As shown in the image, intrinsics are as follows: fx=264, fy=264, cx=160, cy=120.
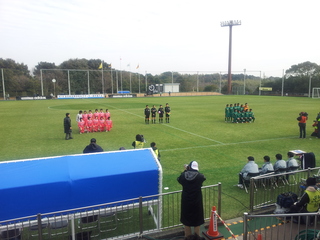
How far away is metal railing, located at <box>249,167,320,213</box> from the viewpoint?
6976 millimetres

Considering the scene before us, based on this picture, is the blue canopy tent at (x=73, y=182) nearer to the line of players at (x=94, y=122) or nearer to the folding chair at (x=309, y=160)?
the folding chair at (x=309, y=160)

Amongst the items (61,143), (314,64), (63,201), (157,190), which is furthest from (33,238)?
(314,64)

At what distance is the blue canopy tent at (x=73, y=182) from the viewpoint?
518 cm

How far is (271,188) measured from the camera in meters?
6.88

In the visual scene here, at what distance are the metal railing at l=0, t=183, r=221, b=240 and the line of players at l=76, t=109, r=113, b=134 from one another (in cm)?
1353

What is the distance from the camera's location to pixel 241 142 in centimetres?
1573

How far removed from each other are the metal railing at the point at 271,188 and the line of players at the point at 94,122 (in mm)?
13773

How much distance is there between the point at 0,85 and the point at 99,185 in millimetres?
74555

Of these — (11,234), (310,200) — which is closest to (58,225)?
(11,234)

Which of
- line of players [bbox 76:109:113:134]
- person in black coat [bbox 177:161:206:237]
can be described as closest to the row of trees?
line of players [bbox 76:109:113:134]

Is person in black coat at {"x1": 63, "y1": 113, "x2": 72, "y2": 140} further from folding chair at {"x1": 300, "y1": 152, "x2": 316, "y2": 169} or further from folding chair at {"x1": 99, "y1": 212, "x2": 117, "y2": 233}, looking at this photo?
folding chair at {"x1": 300, "y1": 152, "x2": 316, "y2": 169}

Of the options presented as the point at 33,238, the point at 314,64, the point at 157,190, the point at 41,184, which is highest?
the point at 314,64

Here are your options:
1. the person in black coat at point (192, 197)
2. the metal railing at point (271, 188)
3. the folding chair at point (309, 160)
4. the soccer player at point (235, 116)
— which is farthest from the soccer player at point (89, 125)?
the person in black coat at point (192, 197)

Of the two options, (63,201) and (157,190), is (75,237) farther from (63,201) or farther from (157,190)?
(157,190)
